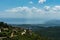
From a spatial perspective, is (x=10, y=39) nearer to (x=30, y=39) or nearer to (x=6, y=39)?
(x=6, y=39)

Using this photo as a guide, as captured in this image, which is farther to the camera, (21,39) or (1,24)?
(1,24)

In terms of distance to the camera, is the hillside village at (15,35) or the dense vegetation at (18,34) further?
the dense vegetation at (18,34)

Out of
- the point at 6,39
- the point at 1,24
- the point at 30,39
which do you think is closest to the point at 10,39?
the point at 6,39

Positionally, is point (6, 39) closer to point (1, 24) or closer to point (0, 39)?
point (0, 39)

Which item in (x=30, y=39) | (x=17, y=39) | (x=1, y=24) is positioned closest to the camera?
(x=17, y=39)

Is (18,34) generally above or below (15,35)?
above

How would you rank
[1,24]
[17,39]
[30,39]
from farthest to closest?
[1,24] < [30,39] < [17,39]

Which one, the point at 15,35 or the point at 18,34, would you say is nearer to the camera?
the point at 15,35

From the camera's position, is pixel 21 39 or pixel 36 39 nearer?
pixel 21 39

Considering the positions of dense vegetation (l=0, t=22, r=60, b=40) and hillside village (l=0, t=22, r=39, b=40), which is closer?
hillside village (l=0, t=22, r=39, b=40)
